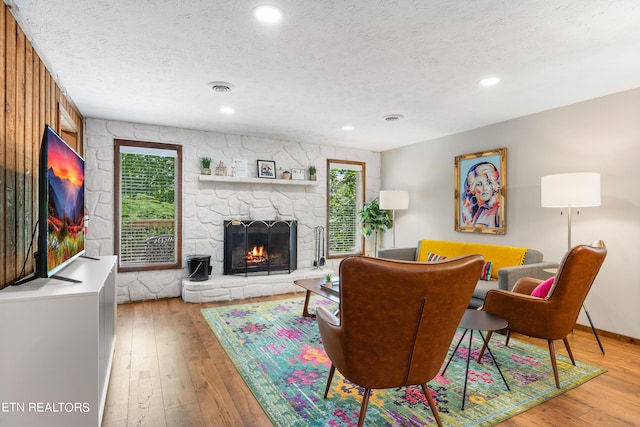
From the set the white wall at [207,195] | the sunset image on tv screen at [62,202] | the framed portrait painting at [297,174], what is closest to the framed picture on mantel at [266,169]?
the white wall at [207,195]

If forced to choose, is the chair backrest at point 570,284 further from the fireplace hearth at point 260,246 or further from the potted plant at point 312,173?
the potted plant at point 312,173

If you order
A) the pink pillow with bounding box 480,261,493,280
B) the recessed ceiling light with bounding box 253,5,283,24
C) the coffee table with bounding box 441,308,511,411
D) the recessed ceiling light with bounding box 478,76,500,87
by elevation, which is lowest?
the coffee table with bounding box 441,308,511,411

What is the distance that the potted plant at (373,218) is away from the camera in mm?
6039

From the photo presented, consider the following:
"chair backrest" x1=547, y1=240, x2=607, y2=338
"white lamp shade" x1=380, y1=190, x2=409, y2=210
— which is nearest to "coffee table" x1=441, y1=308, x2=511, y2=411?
"chair backrest" x1=547, y1=240, x2=607, y2=338

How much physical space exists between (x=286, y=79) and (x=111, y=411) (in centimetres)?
275

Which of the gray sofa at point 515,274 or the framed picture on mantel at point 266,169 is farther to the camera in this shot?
the framed picture on mantel at point 266,169

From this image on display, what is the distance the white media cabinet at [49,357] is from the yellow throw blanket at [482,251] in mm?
3897

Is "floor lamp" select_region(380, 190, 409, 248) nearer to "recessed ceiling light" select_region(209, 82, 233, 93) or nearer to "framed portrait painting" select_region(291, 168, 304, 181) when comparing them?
"framed portrait painting" select_region(291, 168, 304, 181)

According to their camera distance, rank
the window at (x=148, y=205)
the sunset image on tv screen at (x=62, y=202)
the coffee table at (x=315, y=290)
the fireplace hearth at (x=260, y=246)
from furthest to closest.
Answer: the fireplace hearth at (x=260, y=246) → the window at (x=148, y=205) → the coffee table at (x=315, y=290) → the sunset image on tv screen at (x=62, y=202)

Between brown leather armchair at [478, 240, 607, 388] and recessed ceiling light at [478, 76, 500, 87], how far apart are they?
5.14 feet

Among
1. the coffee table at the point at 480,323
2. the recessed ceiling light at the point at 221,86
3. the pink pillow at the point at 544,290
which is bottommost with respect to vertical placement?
Result: the coffee table at the point at 480,323

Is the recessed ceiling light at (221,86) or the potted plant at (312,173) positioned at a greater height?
the recessed ceiling light at (221,86)

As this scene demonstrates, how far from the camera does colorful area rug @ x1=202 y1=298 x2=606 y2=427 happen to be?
2.02 m

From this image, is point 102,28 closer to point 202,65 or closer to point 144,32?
point 144,32
